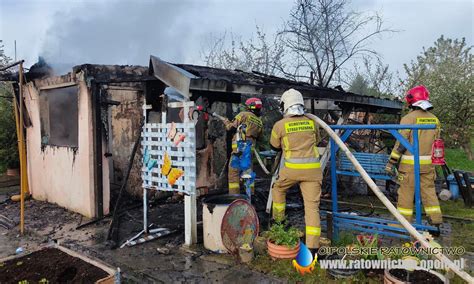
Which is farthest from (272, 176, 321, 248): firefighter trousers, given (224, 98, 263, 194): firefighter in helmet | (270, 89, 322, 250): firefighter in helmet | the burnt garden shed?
(224, 98, 263, 194): firefighter in helmet

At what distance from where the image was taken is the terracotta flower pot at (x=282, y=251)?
4484 mm

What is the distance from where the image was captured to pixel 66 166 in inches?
297

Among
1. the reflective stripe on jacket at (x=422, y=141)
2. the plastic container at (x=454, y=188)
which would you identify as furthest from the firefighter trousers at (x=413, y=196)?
the plastic container at (x=454, y=188)

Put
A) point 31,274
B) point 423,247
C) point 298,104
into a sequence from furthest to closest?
point 298,104 < point 423,247 < point 31,274

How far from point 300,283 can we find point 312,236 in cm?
68

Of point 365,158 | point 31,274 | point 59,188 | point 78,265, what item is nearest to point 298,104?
point 365,158

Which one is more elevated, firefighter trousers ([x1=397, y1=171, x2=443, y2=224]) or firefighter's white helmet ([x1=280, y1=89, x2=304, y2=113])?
firefighter's white helmet ([x1=280, y1=89, x2=304, y2=113])

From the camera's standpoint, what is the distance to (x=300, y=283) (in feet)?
13.2

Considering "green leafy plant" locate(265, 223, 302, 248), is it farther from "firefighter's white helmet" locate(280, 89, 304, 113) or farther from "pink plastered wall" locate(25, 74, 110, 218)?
"pink plastered wall" locate(25, 74, 110, 218)

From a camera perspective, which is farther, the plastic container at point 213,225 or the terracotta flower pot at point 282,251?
the plastic container at point 213,225

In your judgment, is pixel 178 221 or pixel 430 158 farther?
pixel 178 221

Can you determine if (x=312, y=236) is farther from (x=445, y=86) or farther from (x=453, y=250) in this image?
(x=445, y=86)

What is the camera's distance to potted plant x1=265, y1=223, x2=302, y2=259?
4.49 meters

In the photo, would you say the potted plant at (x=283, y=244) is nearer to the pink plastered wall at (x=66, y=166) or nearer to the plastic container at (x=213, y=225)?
the plastic container at (x=213, y=225)
